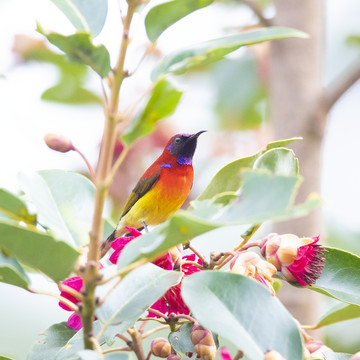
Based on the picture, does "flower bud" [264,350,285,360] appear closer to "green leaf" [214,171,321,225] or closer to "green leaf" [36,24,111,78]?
"green leaf" [214,171,321,225]

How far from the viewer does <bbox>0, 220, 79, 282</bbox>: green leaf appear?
548mm

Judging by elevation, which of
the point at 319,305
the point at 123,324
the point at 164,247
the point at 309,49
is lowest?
the point at 319,305

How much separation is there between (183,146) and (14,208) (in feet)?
2.50

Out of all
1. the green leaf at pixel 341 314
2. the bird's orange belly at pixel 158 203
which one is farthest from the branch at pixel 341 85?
the green leaf at pixel 341 314

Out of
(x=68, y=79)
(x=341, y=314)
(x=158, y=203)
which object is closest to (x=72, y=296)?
(x=341, y=314)

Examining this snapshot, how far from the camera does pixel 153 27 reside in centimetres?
66

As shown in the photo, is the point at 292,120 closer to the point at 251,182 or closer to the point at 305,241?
the point at 305,241

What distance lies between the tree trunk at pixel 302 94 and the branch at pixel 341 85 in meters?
0.02

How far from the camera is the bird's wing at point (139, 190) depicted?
1.29m

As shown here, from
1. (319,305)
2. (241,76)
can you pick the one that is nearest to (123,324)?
(319,305)

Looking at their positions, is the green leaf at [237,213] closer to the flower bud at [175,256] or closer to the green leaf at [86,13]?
the flower bud at [175,256]

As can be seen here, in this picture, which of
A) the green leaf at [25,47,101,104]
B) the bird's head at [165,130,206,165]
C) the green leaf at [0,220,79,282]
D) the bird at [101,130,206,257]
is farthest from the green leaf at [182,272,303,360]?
the green leaf at [25,47,101,104]

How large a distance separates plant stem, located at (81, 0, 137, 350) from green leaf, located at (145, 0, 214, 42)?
71mm

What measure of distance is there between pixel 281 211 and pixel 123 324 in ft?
0.88
